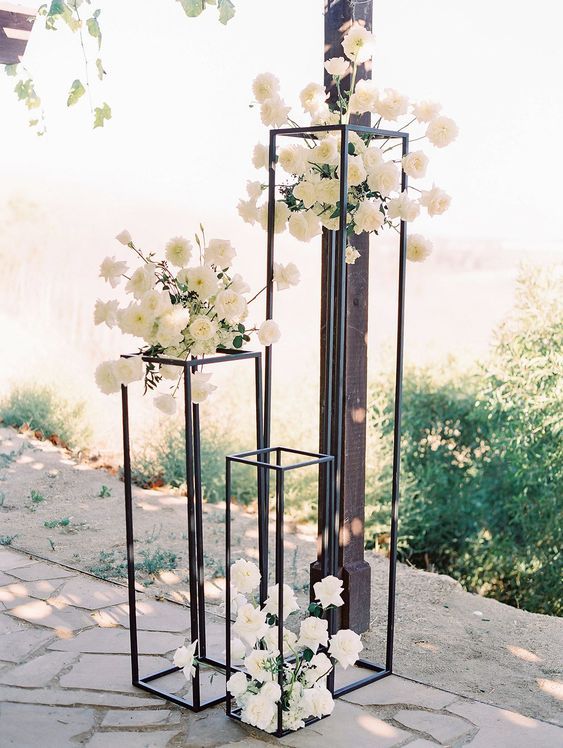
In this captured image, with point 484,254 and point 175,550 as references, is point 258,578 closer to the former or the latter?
point 175,550

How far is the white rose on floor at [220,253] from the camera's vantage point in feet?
7.45

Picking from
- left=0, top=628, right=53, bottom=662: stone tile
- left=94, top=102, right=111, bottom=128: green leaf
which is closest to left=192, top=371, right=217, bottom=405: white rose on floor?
left=0, top=628, right=53, bottom=662: stone tile

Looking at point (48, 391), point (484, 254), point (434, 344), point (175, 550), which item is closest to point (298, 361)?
point (434, 344)

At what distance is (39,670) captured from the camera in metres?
2.67

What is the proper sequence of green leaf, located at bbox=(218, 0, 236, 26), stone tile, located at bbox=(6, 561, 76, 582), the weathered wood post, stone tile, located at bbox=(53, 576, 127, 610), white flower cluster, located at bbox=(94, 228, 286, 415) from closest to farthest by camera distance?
white flower cluster, located at bbox=(94, 228, 286, 415), the weathered wood post, green leaf, located at bbox=(218, 0, 236, 26), stone tile, located at bbox=(53, 576, 127, 610), stone tile, located at bbox=(6, 561, 76, 582)

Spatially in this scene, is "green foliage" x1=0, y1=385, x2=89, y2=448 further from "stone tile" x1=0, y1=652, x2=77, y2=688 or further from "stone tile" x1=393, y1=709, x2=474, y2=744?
"stone tile" x1=393, y1=709, x2=474, y2=744

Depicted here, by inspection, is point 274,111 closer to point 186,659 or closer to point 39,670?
point 186,659

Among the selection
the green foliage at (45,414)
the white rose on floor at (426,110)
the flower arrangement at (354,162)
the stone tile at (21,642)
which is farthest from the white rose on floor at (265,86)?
the green foliage at (45,414)

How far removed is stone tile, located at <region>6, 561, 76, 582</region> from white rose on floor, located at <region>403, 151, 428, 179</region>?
208 centimetres

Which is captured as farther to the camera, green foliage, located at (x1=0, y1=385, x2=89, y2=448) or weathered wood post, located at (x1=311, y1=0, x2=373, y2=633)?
green foliage, located at (x1=0, y1=385, x2=89, y2=448)

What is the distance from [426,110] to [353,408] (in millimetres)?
965

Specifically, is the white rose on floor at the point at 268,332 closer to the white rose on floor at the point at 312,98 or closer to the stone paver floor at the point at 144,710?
the white rose on floor at the point at 312,98

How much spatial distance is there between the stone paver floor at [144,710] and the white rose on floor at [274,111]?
1.55m

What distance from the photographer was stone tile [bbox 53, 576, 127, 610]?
323 cm
